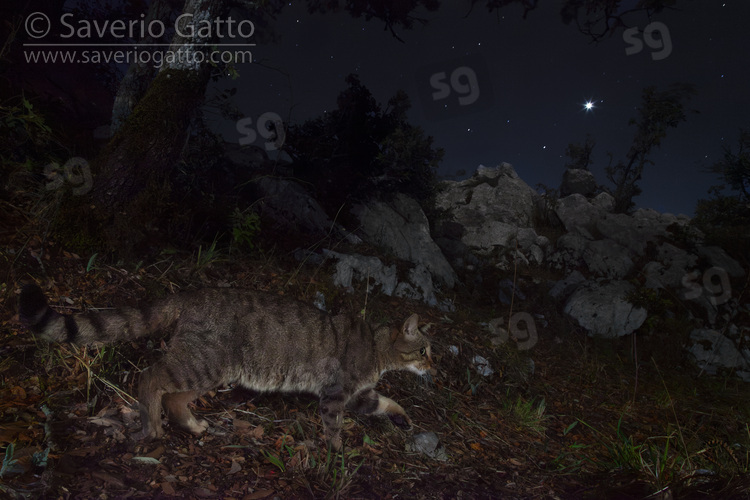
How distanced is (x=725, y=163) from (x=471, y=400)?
16.8 m

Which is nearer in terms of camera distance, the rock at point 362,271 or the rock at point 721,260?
the rock at point 362,271

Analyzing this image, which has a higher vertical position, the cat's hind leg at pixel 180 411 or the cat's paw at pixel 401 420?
the cat's hind leg at pixel 180 411

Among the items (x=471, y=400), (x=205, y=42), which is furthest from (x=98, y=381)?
(x=205, y=42)

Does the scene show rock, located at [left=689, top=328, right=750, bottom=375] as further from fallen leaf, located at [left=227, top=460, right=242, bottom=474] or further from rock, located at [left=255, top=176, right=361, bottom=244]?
fallen leaf, located at [left=227, top=460, right=242, bottom=474]

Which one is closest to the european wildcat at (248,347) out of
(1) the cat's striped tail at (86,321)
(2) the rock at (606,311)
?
(1) the cat's striped tail at (86,321)

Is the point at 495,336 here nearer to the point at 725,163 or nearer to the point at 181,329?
the point at 181,329

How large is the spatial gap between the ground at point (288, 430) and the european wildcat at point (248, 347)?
0.23 m

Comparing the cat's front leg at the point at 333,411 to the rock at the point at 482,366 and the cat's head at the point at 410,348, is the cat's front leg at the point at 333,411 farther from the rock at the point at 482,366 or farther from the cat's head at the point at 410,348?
the rock at the point at 482,366

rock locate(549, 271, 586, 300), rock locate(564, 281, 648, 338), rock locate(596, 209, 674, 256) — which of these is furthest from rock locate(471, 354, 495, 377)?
rock locate(596, 209, 674, 256)

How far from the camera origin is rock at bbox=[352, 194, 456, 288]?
10.6 m

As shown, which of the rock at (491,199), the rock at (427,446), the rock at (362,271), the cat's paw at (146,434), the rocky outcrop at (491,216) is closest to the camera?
the cat's paw at (146,434)

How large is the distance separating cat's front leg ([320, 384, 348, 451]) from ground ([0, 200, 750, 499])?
117 millimetres

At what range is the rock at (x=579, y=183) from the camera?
26312mm

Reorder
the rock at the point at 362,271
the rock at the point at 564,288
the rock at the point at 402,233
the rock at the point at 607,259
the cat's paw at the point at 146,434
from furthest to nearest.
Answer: the rock at the point at 607,259
the rock at the point at 564,288
the rock at the point at 402,233
the rock at the point at 362,271
the cat's paw at the point at 146,434
